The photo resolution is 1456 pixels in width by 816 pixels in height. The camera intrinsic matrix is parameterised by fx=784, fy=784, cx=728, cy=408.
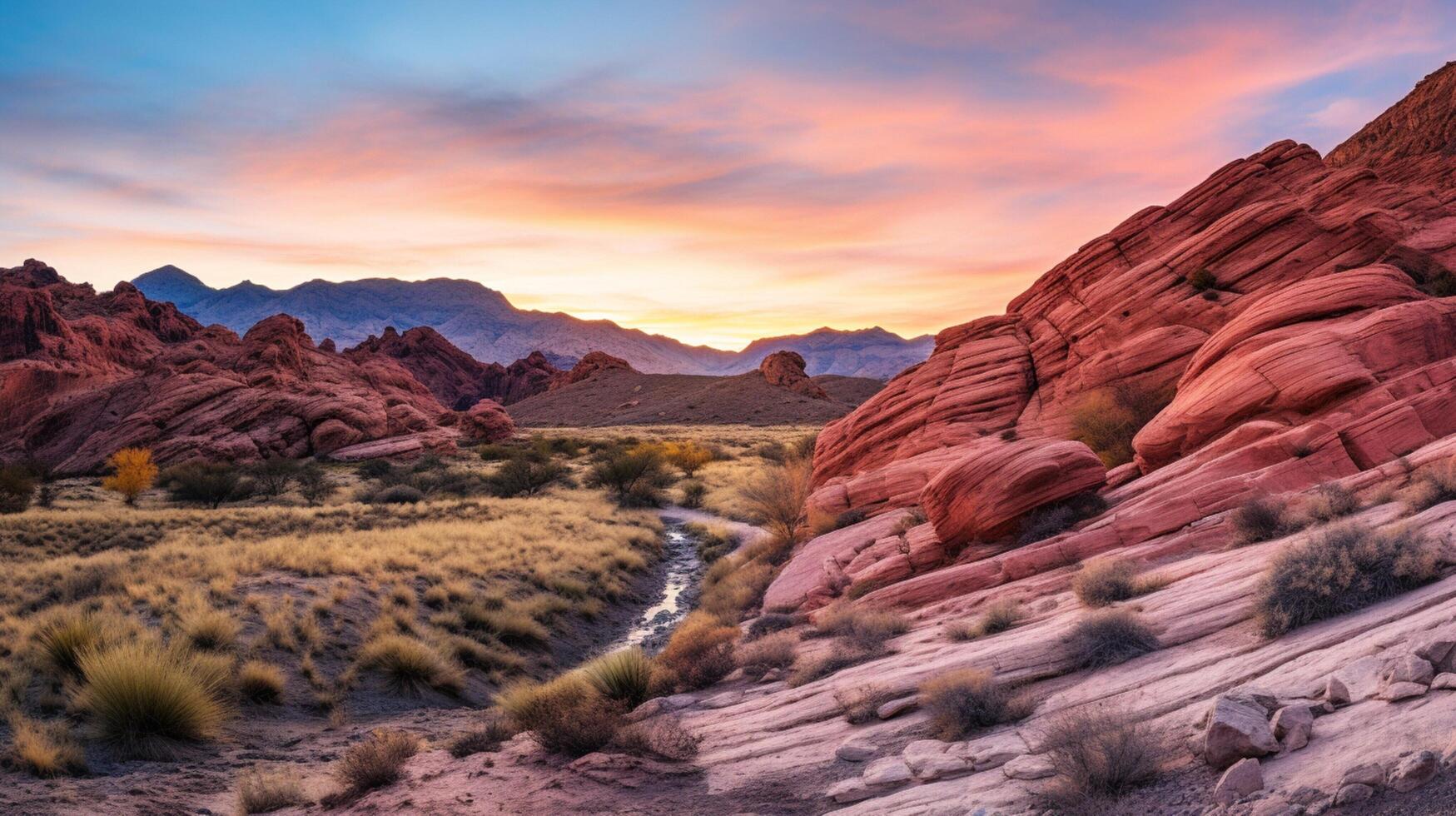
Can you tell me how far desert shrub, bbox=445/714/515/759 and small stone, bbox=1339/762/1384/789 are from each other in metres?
10.00

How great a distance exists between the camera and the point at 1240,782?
5.45m

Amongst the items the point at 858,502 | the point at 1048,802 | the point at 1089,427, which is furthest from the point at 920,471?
the point at 1048,802

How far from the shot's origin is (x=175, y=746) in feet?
37.2

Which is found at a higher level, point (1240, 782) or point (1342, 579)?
point (1342, 579)

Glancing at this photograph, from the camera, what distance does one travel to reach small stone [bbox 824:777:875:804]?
7.66 metres

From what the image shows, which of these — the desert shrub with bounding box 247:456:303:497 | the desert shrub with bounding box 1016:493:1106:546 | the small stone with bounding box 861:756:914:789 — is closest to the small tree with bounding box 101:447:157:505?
the desert shrub with bounding box 247:456:303:497

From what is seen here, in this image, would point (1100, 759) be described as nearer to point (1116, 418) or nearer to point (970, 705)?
point (970, 705)

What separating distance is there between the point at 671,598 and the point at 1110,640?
1825 cm

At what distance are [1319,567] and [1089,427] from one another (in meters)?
13.3

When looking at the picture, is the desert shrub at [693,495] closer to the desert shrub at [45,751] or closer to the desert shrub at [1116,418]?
the desert shrub at [1116,418]

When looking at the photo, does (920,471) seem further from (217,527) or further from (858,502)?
(217,527)

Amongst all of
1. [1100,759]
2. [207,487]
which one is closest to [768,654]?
[1100,759]

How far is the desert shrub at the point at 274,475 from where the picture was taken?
4106cm

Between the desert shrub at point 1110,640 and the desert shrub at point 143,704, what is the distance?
40.7 ft
